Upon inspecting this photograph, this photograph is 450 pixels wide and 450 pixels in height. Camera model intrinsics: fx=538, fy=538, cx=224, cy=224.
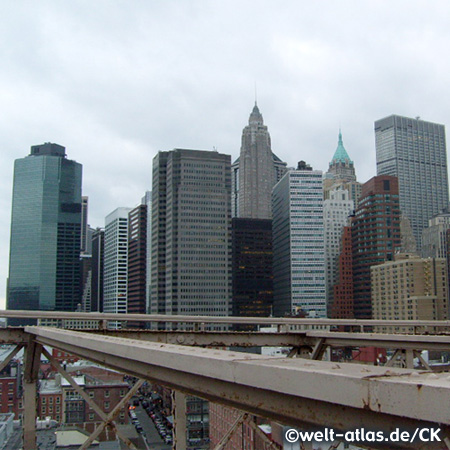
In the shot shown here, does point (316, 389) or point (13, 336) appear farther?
point (13, 336)

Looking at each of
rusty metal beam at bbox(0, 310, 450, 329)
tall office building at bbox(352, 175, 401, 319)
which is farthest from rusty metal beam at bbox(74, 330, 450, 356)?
tall office building at bbox(352, 175, 401, 319)

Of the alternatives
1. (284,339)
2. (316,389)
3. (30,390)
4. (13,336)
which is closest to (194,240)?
(284,339)

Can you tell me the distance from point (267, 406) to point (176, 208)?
17462 cm

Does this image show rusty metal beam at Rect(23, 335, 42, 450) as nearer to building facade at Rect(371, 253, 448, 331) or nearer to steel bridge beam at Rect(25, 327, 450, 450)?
steel bridge beam at Rect(25, 327, 450, 450)

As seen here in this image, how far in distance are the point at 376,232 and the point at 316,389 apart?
197m

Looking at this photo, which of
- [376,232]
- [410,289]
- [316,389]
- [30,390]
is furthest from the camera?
[376,232]

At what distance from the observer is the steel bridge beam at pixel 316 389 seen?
3.03m

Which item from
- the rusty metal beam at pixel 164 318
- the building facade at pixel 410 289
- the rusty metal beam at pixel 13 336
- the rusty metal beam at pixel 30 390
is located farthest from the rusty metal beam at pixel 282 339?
the building facade at pixel 410 289

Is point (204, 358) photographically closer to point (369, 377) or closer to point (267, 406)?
point (267, 406)

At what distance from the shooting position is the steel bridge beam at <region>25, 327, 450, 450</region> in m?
3.03

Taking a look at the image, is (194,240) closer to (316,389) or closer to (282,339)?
(282,339)

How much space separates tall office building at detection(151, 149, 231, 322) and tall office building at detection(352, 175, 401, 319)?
170 ft

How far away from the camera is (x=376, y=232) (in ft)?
633

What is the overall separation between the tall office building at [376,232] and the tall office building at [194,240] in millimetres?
51890
